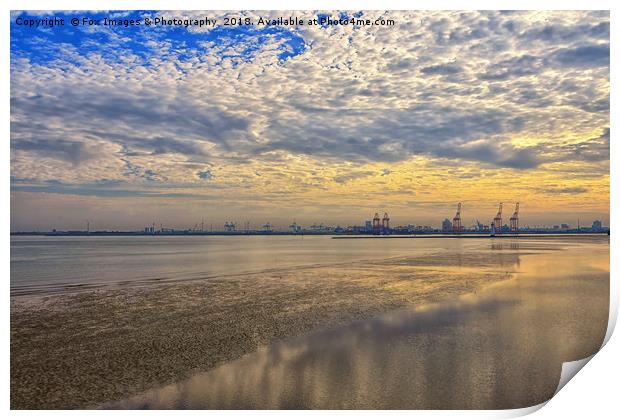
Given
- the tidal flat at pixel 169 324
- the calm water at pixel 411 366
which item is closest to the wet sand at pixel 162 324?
the tidal flat at pixel 169 324

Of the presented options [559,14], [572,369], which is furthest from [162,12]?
[572,369]

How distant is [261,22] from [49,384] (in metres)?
7.48

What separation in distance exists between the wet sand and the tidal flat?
0.02m

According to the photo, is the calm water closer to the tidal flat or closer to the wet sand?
the tidal flat

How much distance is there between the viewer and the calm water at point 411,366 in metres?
6.28

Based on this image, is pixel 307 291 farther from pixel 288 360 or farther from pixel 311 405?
pixel 311 405

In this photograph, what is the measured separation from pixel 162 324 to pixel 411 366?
5430mm

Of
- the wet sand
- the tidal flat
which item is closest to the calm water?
the tidal flat

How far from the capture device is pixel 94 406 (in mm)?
6082

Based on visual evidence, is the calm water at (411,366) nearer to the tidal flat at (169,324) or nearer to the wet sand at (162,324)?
the tidal flat at (169,324)

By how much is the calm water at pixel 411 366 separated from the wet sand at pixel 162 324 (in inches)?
22.6

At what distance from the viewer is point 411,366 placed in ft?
23.2

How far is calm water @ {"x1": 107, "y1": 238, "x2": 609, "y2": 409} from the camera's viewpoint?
6.28 m

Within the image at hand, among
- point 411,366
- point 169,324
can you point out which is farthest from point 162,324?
point 411,366
